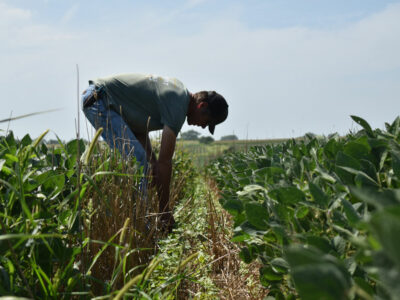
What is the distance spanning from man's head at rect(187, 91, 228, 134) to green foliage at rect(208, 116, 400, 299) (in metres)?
1.70

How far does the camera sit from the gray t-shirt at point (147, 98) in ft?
10.2

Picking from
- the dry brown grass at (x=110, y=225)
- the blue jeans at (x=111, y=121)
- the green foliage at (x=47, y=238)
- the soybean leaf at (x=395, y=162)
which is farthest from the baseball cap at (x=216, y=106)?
the soybean leaf at (x=395, y=162)

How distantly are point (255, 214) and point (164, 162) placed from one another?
6.26 feet

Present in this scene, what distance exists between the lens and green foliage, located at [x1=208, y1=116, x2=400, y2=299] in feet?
1.84

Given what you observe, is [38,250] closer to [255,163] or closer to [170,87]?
[255,163]

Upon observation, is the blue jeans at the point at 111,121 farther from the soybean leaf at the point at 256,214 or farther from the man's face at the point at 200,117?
the soybean leaf at the point at 256,214

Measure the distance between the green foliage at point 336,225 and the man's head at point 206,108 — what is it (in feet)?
5.59

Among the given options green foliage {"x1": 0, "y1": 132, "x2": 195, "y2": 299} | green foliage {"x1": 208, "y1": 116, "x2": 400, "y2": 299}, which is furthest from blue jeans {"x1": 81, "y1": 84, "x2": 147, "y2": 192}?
green foliage {"x1": 208, "y1": 116, "x2": 400, "y2": 299}

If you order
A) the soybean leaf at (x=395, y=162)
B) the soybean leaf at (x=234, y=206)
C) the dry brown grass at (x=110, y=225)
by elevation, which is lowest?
the dry brown grass at (x=110, y=225)

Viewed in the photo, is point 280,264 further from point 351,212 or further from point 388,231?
point 388,231

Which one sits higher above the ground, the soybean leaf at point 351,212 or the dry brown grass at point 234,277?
the soybean leaf at point 351,212

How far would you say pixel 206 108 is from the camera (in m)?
3.39

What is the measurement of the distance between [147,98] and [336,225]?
101 inches

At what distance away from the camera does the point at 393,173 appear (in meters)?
1.16
